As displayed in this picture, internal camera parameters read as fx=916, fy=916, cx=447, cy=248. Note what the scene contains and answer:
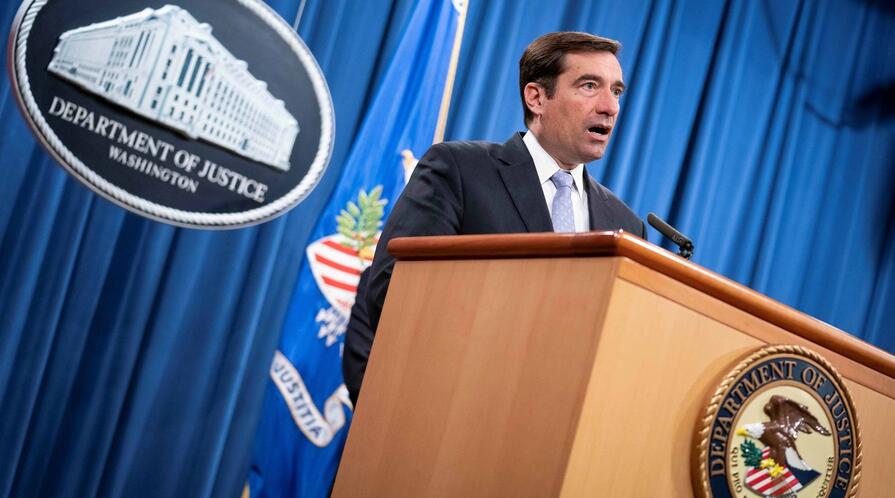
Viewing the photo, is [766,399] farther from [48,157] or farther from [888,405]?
[48,157]

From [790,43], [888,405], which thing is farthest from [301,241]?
[790,43]

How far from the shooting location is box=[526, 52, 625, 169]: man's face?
6.95ft

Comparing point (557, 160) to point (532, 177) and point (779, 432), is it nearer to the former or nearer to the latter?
point (532, 177)

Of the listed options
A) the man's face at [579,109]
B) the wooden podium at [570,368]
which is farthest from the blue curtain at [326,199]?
the wooden podium at [570,368]

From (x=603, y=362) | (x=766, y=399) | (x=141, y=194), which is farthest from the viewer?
(x=141, y=194)

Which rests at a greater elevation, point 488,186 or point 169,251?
point 488,186

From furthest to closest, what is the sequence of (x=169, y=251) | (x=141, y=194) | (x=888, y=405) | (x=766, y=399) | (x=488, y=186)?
(x=169, y=251) → (x=141, y=194) → (x=488, y=186) → (x=888, y=405) → (x=766, y=399)

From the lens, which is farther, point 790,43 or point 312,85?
point 790,43

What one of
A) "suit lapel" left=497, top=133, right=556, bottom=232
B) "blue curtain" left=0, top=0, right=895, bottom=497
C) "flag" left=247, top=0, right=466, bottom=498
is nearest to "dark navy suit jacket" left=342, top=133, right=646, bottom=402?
"suit lapel" left=497, top=133, right=556, bottom=232

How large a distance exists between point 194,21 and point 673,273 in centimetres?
226

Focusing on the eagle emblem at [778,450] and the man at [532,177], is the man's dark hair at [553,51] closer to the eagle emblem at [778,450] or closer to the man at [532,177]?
the man at [532,177]

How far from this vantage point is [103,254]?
3.01 metres

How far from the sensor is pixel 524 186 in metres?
1.90

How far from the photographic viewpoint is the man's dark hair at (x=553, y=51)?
2.23 m
